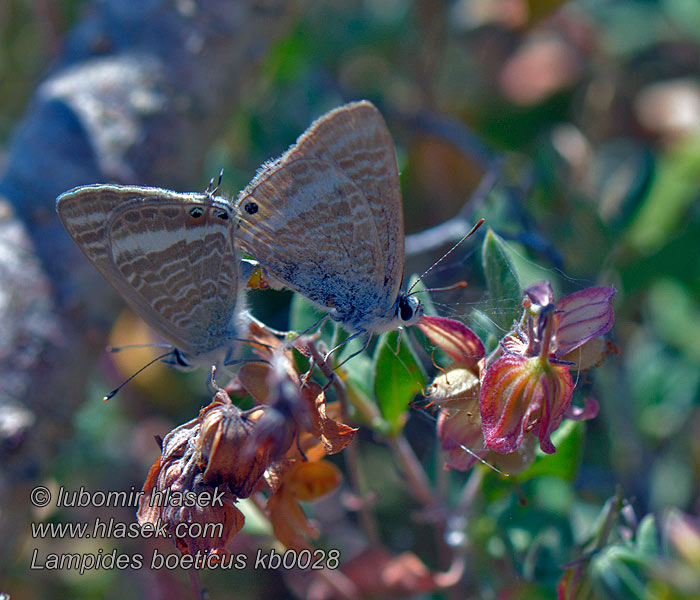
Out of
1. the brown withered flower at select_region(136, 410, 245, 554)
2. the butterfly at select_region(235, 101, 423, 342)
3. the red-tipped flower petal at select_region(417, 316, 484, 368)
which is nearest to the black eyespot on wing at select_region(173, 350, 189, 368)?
the butterfly at select_region(235, 101, 423, 342)

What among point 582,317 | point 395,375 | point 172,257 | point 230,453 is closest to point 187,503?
point 230,453

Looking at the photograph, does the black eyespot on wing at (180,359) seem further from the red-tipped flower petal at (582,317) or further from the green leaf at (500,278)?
the red-tipped flower petal at (582,317)

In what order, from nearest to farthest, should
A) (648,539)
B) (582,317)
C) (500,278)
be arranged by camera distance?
(582,317) → (500,278) → (648,539)

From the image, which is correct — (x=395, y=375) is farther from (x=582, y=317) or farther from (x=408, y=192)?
(x=408, y=192)

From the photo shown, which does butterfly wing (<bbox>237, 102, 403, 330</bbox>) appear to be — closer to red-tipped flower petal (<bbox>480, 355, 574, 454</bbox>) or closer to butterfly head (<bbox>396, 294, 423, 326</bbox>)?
butterfly head (<bbox>396, 294, 423, 326</bbox>)

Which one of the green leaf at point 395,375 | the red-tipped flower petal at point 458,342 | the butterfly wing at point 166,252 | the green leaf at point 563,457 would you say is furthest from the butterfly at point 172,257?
the green leaf at point 563,457

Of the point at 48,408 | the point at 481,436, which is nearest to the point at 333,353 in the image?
the point at 481,436
